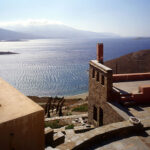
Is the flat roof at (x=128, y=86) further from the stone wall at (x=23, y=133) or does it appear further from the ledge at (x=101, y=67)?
the stone wall at (x=23, y=133)

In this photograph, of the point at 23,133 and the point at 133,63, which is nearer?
the point at 23,133

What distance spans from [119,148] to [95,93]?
27.5ft

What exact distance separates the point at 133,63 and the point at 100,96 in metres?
47.3

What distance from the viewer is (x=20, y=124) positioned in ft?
11.1

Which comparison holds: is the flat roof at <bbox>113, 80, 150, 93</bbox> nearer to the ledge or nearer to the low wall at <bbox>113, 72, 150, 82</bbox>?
the low wall at <bbox>113, 72, 150, 82</bbox>

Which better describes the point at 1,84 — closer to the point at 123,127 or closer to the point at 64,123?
the point at 123,127

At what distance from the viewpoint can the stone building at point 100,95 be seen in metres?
13.4

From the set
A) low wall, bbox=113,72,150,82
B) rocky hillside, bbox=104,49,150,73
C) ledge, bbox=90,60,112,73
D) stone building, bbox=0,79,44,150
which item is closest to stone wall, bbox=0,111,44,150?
stone building, bbox=0,79,44,150

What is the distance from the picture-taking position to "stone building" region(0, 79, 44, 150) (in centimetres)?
328

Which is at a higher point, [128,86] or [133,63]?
[128,86]

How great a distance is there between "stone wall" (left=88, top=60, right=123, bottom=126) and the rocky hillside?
3646cm

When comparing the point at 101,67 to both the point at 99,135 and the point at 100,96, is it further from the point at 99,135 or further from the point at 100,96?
the point at 99,135

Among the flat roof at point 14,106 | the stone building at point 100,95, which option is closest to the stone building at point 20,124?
the flat roof at point 14,106

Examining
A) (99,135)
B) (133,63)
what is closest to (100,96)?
(99,135)
